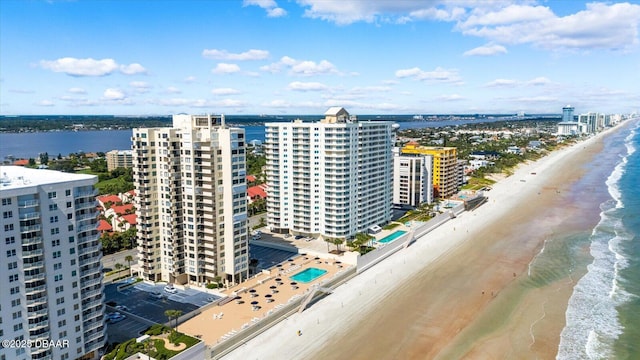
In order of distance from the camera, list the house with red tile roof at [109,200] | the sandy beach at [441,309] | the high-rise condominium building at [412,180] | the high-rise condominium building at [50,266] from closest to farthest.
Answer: the high-rise condominium building at [50,266] < the sandy beach at [441,309] < the house with red tile roof at [109,200] < the high-rise condominium building at [412,180]

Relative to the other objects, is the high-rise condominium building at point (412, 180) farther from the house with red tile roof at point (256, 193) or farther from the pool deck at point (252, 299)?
the pool deck at point (252, 299)

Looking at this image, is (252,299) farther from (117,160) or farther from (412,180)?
(117,160)

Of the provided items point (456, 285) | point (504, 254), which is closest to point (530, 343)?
point (456, 285)

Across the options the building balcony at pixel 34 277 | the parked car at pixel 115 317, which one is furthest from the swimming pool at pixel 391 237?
the building balcony at pixel 34 277

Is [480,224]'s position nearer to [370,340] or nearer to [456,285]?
[456,285]

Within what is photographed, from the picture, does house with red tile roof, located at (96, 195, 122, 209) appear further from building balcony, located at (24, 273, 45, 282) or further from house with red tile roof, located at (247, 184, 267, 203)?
building balcony, located at (24, 273, 45, 282)

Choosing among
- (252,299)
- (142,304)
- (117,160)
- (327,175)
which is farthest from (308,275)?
(117,160)
